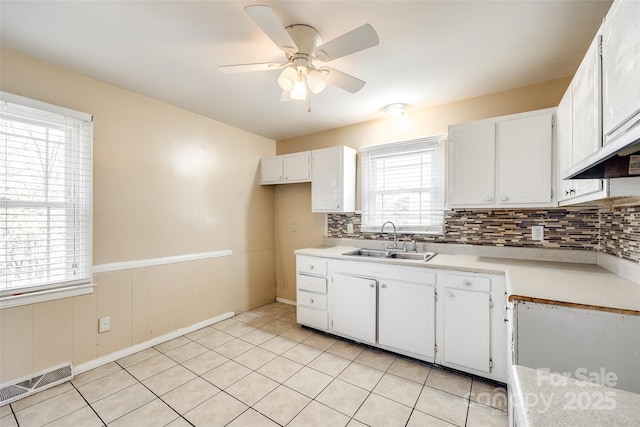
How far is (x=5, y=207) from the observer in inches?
74.5

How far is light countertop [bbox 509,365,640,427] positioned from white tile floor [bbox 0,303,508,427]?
1.33 metres

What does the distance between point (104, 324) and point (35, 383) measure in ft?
1.65

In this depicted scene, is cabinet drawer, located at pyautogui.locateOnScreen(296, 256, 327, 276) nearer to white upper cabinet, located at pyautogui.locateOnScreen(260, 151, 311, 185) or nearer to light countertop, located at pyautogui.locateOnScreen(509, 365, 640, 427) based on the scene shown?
white upper cabinet, located at pyautogui.locateOnScreen(260, 151, 311, 185)

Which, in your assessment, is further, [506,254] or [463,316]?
[506,254]

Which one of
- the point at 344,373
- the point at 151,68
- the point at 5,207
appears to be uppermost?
the point at 151,68

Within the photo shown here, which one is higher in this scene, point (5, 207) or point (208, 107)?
point (208, 107)

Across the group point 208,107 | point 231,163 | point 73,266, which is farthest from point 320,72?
point 73,266

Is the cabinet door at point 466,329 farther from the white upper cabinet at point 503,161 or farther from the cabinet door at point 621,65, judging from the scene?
the cabinet door at point 621,65

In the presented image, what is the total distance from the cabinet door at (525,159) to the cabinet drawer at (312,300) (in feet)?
6.19

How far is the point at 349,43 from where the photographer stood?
1.50 meters

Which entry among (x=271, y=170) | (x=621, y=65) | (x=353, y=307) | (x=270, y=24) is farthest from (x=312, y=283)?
(x=621, y=65)

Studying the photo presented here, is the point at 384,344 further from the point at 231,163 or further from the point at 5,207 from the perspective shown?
the point at 5,207

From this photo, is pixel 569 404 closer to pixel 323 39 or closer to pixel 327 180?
pixel 323 39

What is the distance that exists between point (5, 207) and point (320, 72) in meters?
2.33
